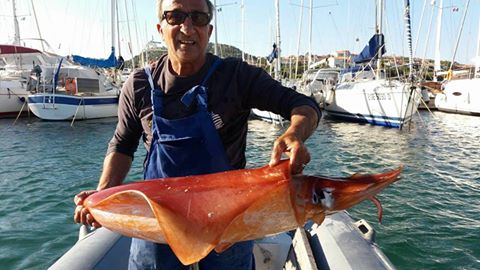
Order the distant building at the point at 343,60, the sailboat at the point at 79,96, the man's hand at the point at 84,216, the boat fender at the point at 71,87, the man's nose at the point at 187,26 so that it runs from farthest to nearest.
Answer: the distant building at the point at 343,60
the boat fender at the point at 71,87
the sailboat at the point at 79,96
the man's nose at the point at 187,26
the man's hand at the point at 84,216

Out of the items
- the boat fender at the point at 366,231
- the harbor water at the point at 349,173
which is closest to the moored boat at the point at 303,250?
the boat fender at the point at 366,231

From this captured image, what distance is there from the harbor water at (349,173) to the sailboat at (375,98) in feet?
2.68

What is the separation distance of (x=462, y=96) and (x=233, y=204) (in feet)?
92.8

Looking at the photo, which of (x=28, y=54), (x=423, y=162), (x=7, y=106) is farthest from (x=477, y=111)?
(x=28, y=54)

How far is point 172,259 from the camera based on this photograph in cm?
227

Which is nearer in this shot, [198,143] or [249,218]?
[249,218]

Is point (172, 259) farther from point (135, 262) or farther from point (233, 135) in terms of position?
point (233, 135)

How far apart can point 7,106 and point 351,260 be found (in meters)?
25.2

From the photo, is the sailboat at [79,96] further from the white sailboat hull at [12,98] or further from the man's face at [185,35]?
the man's face at [185,35]

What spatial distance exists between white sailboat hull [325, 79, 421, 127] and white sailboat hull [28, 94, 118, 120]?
14053 millimetres

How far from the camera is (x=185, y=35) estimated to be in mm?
2062

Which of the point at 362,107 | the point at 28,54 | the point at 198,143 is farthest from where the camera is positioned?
the point at 28,54

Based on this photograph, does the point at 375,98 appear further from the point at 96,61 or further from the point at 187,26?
the point at 187,26

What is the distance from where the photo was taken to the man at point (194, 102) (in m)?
2.08
